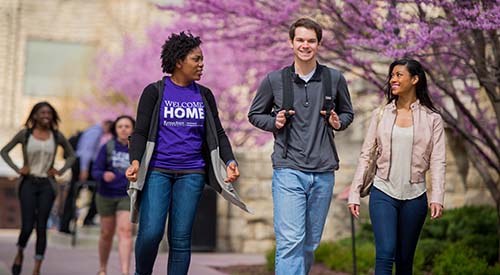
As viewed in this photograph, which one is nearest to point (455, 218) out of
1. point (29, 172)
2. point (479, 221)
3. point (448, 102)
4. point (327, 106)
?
point (479, 221)

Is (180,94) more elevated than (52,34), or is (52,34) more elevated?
(52,34)

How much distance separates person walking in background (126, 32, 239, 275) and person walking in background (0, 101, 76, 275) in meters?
3.67

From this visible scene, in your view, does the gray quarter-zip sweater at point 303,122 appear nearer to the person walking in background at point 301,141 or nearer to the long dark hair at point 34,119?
the person walking in background at point 301,141

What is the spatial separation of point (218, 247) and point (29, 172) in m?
6.55

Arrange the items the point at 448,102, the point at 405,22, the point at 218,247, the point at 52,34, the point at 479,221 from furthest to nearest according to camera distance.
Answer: the point at 52,34 < the point at 218,247 < the point at 448,102 < the point at 479,221 < the point at 405,22

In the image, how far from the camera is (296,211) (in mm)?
Result: 7398

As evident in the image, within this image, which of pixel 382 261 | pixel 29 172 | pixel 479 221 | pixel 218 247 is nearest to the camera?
pixel 382 261

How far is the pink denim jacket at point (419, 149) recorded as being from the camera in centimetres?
754

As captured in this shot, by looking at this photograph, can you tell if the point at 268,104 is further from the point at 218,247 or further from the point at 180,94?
the point at 218,247

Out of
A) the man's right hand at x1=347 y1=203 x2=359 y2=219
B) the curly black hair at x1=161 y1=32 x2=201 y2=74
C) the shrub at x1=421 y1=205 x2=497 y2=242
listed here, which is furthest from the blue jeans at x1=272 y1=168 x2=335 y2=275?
the shrub at x1=421 y1=205 x2=497 y2=242

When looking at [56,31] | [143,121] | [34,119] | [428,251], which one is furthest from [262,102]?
[56,31]

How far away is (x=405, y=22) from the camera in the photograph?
401 inches

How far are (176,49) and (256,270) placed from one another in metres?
5.99

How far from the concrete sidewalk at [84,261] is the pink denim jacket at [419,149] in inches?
188
